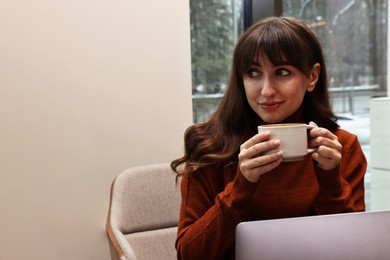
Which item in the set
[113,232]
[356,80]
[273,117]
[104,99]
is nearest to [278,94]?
[273,117]

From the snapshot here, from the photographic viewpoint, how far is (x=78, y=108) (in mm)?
2166

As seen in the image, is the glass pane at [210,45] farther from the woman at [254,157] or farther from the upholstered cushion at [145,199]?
the woman at [254,157]

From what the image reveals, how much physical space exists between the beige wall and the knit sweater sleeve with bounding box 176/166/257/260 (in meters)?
1.01

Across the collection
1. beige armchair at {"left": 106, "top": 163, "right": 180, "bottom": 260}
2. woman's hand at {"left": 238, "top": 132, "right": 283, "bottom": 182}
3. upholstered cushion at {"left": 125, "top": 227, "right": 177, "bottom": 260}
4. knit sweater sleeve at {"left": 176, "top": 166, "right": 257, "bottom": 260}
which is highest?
woman's hand at {"left": 238, "top": 132, "right": 283, "bottom": 182}

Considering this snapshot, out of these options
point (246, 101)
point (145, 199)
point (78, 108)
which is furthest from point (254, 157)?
point (78, 108)

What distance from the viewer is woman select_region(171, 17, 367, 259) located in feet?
3.63

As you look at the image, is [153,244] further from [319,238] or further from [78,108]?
[319,238]

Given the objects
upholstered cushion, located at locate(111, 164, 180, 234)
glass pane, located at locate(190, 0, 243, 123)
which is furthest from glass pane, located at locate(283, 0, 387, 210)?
upholstered cushion, located at locate(111, 164, 180, 234)

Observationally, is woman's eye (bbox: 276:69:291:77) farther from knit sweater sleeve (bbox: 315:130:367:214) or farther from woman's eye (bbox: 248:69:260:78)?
knit sweater sleeve (bbox: 315:130:367:214)

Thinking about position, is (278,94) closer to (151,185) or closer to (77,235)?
(151,185)

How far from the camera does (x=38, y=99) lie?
2105mm

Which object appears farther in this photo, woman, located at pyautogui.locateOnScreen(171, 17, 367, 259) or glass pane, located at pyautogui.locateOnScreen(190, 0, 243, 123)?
glass pane, located at pyautogui.locateOnScreen(190, 0, 243, 123)

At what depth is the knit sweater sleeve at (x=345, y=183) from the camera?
1119 mm

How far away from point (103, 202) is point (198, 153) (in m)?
1.07
